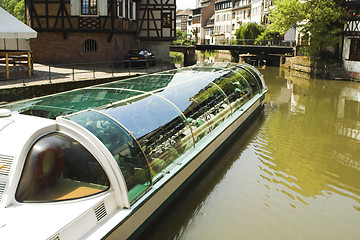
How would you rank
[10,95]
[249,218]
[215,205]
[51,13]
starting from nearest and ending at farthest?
1. [249,218]
2. [215,205]
3. [10,95]
4. [51,13]

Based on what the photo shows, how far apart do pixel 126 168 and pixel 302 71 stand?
30890 mm

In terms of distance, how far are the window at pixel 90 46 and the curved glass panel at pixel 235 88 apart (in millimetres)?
13534

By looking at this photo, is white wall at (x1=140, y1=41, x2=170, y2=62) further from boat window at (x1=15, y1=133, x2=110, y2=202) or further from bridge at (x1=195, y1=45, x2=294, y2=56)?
boat window at (x1=15, y1=133, x2=110, y2=202)

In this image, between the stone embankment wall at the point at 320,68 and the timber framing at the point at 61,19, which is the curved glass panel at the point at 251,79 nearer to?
the timber framing at the point at 61,19

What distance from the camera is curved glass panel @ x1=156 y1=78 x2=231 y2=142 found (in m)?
8.04

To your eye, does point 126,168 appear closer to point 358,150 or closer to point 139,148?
point 139,148

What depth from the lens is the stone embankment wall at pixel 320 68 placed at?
2794 cm

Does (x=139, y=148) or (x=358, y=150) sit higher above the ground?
(x=139, y=148)

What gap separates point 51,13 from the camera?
2295cm

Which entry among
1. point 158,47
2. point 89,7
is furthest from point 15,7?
point 89,7

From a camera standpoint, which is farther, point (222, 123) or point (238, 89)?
point (238, 89)

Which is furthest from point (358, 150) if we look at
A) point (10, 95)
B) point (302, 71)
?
point (302, 71)

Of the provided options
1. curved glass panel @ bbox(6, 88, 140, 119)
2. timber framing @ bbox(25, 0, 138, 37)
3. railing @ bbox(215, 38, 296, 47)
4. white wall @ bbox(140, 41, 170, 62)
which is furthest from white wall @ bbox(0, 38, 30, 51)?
railing @ bbox(215, 38, 296, 47)

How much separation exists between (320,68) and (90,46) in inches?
704
